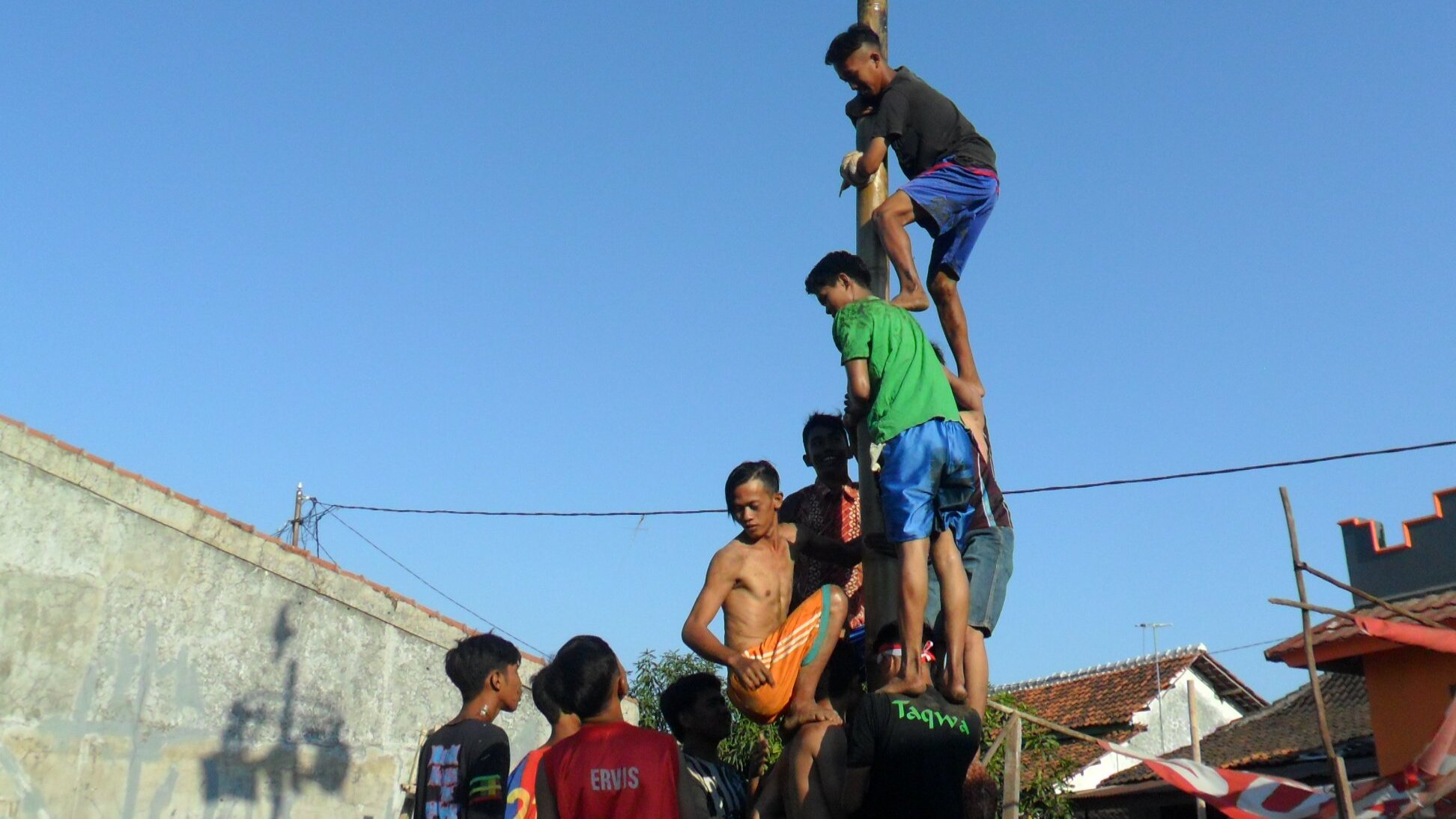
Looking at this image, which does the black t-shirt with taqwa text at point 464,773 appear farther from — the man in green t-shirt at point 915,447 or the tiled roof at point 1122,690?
the tiled roof at point 1122,690

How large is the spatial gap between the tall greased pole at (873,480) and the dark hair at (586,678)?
2.98 feet

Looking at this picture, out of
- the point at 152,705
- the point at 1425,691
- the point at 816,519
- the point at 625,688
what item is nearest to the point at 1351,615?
the point at 1425,691

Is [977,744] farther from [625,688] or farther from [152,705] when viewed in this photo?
[152,705]

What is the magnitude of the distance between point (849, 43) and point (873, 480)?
6.03ft

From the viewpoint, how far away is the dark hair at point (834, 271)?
15.8 ft

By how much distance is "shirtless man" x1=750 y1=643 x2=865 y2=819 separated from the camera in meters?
3.89

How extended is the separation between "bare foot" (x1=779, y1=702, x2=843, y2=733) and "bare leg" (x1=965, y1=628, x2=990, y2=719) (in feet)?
1.47

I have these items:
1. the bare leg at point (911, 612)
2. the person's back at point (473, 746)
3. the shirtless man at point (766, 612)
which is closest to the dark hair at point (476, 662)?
the person's back at point (473, 746)

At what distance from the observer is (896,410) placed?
4398 millimetres

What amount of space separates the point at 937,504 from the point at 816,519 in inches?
49.4

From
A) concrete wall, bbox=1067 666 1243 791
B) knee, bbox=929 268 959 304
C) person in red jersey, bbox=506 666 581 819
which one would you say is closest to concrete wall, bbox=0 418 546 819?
person in red jersey, bbox=506 666 581 819

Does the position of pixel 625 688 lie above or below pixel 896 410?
below

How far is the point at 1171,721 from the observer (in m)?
25.4

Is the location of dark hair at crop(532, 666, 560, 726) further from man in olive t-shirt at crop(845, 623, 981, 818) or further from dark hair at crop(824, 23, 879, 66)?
dark hair at crop(824, 23, 879, 66)
